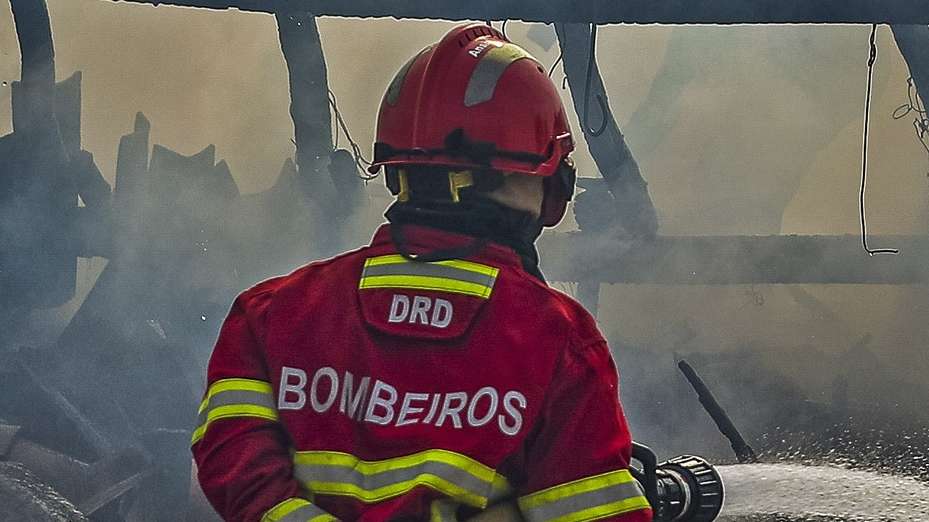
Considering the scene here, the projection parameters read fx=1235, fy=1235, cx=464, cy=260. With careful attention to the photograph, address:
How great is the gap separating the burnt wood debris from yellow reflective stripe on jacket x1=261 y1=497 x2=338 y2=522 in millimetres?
3684

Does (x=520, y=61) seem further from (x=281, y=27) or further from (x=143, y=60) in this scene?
(x=143, y=60)

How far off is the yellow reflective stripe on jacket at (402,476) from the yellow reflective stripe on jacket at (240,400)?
0.10 m

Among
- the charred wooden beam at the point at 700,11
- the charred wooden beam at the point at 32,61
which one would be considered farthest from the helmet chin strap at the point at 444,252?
the charred wooden beam at the point at 32,61

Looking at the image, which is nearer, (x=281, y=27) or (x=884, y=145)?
(x=281, y=27)

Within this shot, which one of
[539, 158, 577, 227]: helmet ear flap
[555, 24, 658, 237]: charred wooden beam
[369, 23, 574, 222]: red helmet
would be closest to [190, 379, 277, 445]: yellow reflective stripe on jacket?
[369, 23, 574, 222]: red helmet

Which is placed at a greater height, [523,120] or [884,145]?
[884,145]

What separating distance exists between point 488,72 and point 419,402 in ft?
1.57

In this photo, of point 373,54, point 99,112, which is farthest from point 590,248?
point 99,112

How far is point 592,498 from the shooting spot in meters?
1.55

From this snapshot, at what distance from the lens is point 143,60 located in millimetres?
6352

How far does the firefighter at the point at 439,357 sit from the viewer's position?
1571 mm

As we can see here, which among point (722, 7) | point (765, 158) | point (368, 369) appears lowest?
point (368, 369)

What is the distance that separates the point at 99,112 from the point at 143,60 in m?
0.35

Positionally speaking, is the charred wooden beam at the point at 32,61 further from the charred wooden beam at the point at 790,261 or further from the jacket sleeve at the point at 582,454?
the jacket sleeve at the point at 582,454
